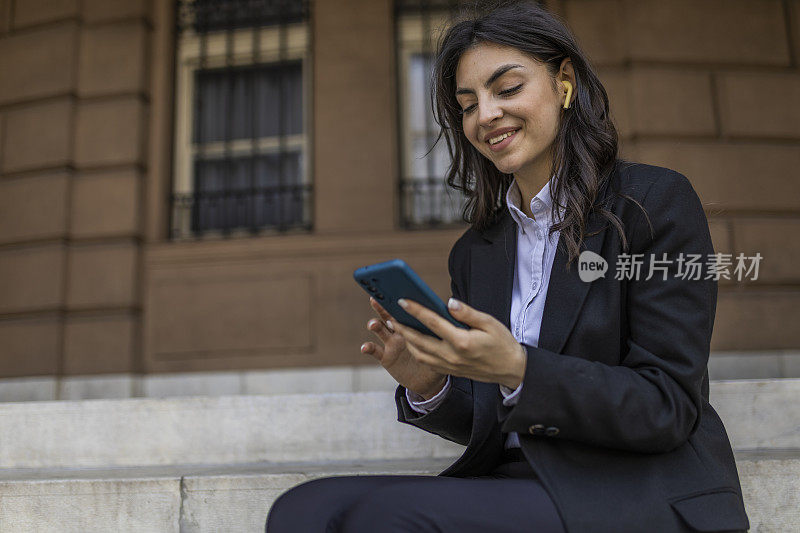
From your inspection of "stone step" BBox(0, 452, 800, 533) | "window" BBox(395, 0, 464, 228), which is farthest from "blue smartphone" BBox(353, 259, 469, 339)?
"window" BBox(395, 0, 464, 228)

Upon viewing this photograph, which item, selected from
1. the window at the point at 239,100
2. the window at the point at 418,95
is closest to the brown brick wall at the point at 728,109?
the window at the point at 418,95

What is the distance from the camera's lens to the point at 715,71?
554 cm

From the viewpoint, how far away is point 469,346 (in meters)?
1.24

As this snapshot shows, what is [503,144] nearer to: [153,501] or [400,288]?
[400,288]

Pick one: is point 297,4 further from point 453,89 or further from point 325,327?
point 453,89

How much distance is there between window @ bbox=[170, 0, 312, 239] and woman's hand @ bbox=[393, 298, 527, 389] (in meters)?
5.00

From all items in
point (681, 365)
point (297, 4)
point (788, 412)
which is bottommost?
point (788, 412)

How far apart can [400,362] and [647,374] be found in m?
0.59

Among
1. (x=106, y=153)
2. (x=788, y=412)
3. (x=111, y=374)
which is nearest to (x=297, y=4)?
(x=106, y=153)

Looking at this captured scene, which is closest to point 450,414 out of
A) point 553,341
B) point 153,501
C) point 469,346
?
point 553,341

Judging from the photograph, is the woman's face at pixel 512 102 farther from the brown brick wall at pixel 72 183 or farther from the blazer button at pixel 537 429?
the brown brick wall at pixel 72 183

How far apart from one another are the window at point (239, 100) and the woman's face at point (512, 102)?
15.0 feet

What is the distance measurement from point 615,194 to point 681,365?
42 centimetres

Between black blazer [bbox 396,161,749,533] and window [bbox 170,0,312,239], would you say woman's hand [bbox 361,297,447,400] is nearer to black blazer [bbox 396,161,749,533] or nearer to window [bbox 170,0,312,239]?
black blazer [bbox 396,161,749,533]
